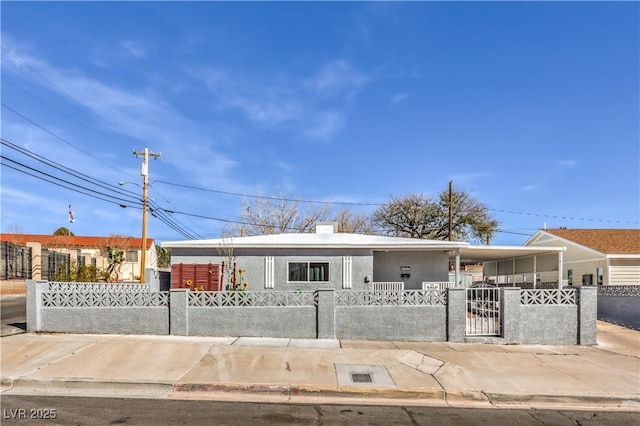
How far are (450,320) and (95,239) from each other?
5555 centimetres

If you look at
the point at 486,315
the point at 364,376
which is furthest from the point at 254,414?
the point at 486,315

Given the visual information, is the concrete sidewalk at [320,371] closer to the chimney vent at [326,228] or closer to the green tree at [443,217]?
the chimney vent at [326,228]

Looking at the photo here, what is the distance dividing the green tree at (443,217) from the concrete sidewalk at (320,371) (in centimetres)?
3133

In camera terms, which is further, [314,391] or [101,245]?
[101,245]

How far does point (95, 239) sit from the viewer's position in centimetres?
5662

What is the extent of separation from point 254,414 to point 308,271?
1162cm

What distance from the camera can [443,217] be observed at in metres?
42.6

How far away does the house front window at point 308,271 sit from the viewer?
17.8 metres

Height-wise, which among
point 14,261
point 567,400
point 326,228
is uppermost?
point 326,228

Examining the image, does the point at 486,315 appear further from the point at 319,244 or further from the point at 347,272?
the point at 319,244

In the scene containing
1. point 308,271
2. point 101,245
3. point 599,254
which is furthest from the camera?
point 101,245

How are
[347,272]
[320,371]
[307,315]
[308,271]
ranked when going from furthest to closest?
[308,271] → [347,272] → [307,315] → [320,371]

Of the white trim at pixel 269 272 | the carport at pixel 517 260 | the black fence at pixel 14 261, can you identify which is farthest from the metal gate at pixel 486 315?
the black fence at pixel 14 261

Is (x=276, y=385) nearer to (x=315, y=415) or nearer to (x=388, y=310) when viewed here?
(x=315, y=415)
